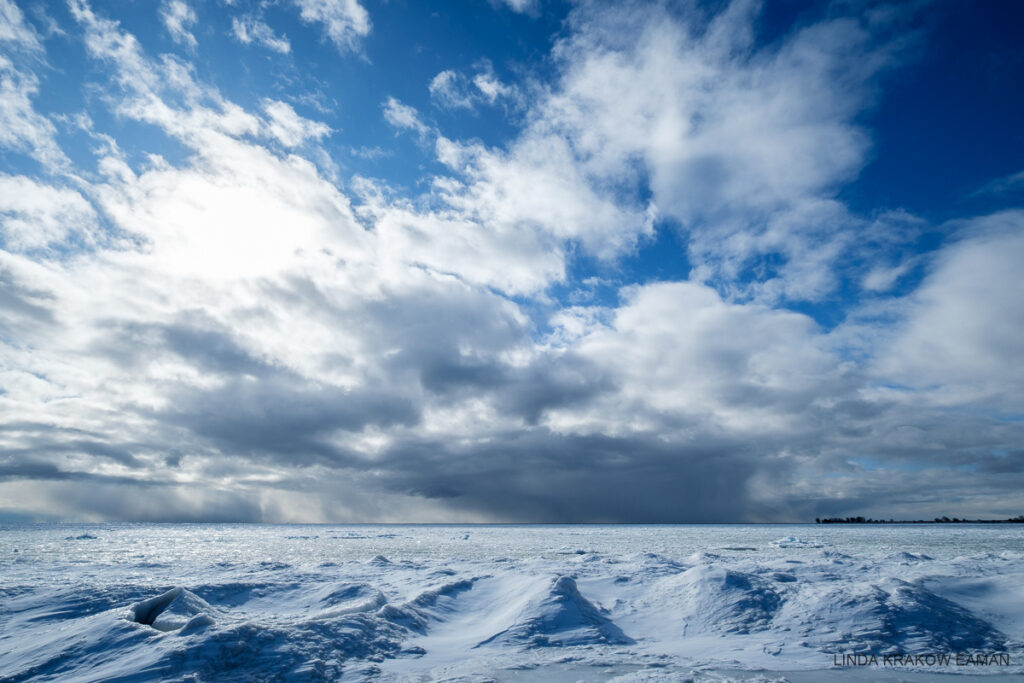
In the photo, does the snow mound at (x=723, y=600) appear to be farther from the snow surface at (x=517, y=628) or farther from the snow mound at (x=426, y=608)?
the snow mound at (x=426, y=608)

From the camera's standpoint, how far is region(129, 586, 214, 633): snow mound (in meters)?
11.2

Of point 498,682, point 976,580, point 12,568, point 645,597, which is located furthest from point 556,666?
point 12,568

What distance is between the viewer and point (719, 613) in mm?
12883

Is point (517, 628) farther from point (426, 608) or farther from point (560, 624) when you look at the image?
point (426, 608)

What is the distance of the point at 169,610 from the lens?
471 inches

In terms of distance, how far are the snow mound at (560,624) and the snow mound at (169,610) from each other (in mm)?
6758

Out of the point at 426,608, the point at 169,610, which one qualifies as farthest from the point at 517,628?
the point at 169,610

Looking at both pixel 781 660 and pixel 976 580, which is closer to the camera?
pixel 781 660

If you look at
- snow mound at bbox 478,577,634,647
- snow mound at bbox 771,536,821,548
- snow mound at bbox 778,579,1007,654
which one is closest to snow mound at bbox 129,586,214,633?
snow mound at bbox 478,577,634,647

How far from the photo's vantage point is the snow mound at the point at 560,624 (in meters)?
11.3

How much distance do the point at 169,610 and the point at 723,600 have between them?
44.3 ft

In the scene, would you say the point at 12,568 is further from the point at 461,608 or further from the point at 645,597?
the point at 645,597

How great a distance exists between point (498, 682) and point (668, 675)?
9.41ft

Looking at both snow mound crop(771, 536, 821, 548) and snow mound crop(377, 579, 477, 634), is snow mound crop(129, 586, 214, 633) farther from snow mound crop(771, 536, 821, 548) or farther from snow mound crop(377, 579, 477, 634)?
snow mound crop(771, 536, 821, 548)
